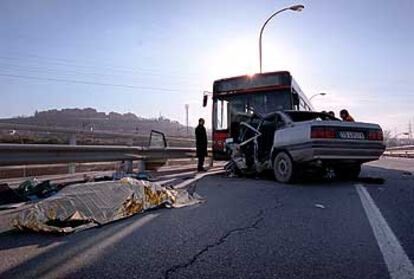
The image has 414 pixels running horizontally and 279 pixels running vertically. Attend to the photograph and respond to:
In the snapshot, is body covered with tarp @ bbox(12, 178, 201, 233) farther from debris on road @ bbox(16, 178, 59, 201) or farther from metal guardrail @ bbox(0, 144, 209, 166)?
metal guardrail @ bbox(0, 144, 209, 166)

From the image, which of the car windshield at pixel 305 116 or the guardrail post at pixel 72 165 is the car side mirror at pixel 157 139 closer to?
the guardrail post at pixel 72 165

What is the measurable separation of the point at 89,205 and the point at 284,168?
5.77 meters

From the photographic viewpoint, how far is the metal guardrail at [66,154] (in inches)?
296

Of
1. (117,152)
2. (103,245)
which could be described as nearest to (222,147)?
(117,152)

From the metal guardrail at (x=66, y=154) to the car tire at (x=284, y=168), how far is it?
3786 millimetres

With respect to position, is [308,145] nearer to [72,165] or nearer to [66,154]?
[66,154]

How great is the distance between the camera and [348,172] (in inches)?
427

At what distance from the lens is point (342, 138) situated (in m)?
9.15

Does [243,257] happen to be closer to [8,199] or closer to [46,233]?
[46,233]

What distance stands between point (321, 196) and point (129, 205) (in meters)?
3.53

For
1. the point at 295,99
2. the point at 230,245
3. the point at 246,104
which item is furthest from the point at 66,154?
the point at 295,99

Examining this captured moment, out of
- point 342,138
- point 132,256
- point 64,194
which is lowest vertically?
point 132,256

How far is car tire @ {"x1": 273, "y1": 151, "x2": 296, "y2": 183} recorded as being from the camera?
9.69 metres

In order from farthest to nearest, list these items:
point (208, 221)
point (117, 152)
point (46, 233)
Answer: point (117, 152) < point (208, 221) < point (46, 233)
